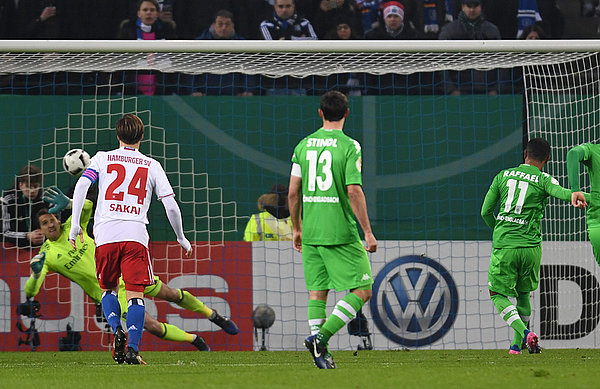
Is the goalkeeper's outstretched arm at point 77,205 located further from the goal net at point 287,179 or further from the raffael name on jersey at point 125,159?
the goal net at point 287,179

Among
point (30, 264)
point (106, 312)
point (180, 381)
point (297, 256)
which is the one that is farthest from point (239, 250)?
point (180, 381)

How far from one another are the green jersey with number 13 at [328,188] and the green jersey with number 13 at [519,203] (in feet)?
7.88

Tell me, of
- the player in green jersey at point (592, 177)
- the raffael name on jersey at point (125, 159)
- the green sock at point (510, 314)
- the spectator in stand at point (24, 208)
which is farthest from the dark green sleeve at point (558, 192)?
the spectator in stand at point (24, 208)

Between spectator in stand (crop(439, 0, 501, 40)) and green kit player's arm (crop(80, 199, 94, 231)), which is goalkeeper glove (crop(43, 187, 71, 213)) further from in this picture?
spectator in stand (crop(439, 0, 501, 40))

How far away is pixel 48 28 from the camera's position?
12031 millimetres

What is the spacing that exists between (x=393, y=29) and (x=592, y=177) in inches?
184

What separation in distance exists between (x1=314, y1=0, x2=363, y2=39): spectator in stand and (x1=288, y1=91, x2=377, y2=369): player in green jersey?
18.6 feet

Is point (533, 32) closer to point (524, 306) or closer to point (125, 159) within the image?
point (524, 306)

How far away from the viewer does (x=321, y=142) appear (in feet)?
21.5

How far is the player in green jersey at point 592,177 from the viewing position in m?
7.72

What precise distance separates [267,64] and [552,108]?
3.01 metres

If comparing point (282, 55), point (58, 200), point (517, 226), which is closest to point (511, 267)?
point (517, 226)

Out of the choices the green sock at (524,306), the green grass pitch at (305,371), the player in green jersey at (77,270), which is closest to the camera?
the green grass pitch at (305,371)

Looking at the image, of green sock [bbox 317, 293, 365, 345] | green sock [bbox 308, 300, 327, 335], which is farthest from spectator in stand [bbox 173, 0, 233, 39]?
green sock [bbox 317, 293, 365, 345]
